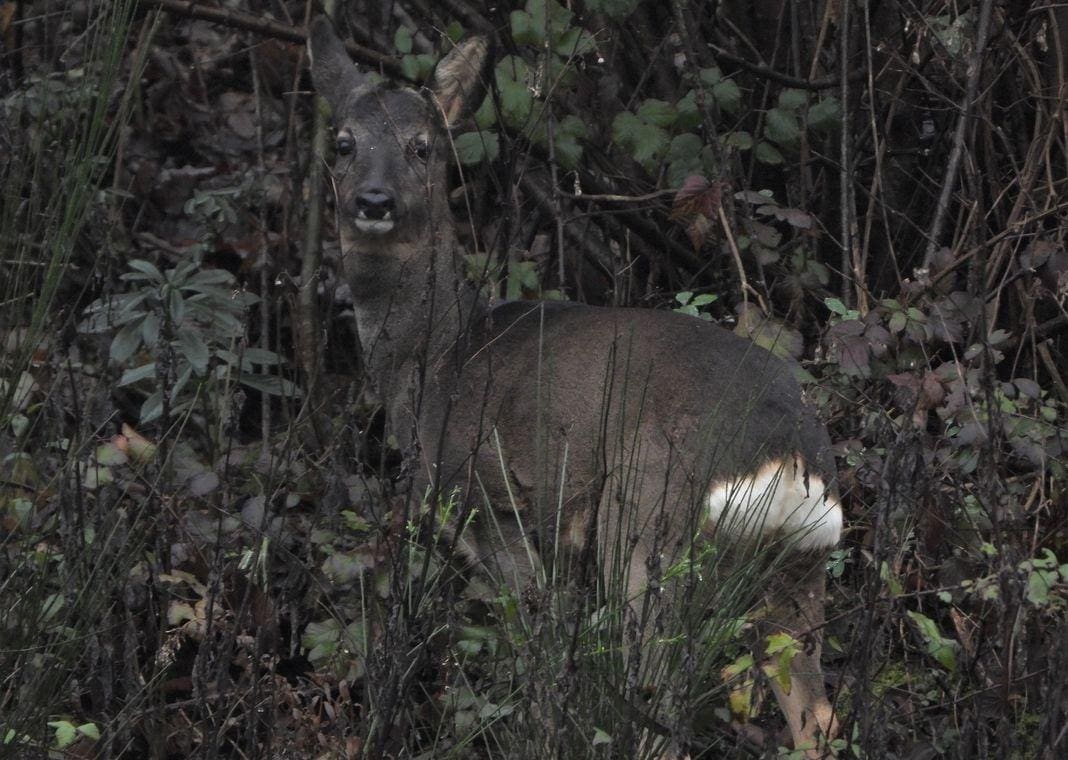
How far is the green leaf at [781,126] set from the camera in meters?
5.07

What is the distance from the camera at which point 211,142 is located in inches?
271

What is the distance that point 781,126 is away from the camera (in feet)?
16.7

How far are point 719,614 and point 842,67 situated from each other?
2689mm

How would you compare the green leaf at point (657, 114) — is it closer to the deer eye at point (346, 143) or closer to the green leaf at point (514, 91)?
the green leaf at point (514, 91)

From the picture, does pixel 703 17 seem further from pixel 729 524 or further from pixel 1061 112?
pixel 729 524

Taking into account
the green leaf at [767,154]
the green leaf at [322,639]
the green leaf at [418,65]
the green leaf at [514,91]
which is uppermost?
the green leaf at [514,91]

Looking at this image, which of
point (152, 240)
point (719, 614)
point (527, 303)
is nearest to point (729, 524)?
point (719, 614)

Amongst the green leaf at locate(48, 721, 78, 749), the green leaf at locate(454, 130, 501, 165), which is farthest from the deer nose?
the green leaf at locate(48, 721, 78, 749)

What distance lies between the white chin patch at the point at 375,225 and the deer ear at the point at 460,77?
1.22ft

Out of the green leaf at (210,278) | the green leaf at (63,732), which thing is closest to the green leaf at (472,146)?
the green leaf at (210,278)

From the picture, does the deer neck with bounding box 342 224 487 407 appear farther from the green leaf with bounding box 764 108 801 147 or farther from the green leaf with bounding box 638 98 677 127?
the green leaf with bounding box 764 108 801 147

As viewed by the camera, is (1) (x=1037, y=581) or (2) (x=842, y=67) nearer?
(1) (x=1037, y=581)

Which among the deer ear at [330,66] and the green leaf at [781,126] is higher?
the deer ear at [330,66]

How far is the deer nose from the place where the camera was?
440 cm
